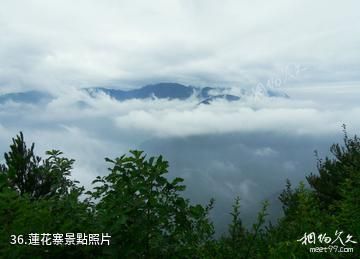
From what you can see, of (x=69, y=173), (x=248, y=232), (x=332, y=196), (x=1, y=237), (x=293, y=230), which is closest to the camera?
(x=1, y=237)

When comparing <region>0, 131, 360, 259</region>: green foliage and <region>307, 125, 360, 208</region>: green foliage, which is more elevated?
<region>307, 125, 360, 208</region>: green foliage

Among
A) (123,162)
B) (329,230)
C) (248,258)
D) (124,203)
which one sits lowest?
(248,258)

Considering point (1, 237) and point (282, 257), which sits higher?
point (1, 237)

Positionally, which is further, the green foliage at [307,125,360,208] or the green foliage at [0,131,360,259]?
the green foliage at [307,125,360,208]

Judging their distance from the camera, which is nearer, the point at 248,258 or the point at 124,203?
the point at 124,203

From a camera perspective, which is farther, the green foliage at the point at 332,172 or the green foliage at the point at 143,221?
the green foliage at the point at 332,172

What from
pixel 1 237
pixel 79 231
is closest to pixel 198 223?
pixel 79 231

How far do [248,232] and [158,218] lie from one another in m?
1.50

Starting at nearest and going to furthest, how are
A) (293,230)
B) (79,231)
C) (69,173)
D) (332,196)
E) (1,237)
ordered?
(1,237) → (79,231) → (293,230) → (69,173) → (332,196)

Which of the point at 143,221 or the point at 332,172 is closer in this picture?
the point at 143,221

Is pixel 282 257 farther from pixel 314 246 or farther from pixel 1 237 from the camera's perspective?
pixel 1 237

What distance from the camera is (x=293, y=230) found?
4367 mm

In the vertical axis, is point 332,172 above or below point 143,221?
above

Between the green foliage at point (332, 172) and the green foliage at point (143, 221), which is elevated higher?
the green foliage at point (332, 172)
